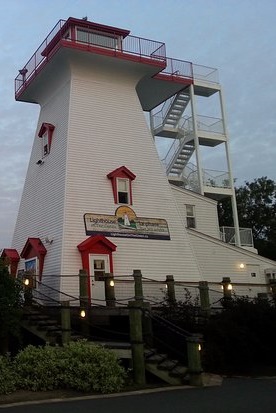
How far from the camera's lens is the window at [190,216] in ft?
89.8

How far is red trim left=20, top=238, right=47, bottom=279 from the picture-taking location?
21766mm

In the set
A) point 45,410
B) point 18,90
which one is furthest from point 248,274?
point 45,410

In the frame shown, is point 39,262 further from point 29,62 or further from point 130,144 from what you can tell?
point 29,62

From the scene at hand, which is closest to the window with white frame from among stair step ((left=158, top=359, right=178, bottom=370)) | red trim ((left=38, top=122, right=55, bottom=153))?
red trim ((left=38, top=122, right=55, bottom=153))

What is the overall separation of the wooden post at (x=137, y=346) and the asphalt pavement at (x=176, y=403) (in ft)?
3.55

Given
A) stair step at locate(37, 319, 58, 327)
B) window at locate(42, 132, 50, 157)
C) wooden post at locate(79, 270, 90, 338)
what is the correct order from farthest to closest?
window at locate(42, 132, 50, 157), wooden post at locate(79, 270, 90, 338), stair step at locate(37, 319, 58, 327)

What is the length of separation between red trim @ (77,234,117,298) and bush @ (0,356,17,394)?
916cm

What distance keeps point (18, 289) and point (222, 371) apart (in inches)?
231

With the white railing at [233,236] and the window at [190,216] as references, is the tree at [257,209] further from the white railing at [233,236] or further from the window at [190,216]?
the window at [190,216]

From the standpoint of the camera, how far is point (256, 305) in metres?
16.5

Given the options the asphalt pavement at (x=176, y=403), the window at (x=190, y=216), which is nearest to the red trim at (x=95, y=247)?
the window at (x=190, y=216)

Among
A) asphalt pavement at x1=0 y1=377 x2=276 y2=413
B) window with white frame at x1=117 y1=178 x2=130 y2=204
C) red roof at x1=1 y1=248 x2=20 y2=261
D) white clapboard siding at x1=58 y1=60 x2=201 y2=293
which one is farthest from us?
red roof at x1=1 y1=248 x2=20 y2=261

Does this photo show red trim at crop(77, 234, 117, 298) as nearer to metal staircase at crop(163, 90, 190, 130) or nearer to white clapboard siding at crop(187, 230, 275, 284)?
white clapboard siding at crop(187, 230, 275, 284)

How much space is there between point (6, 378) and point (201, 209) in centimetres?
1810
